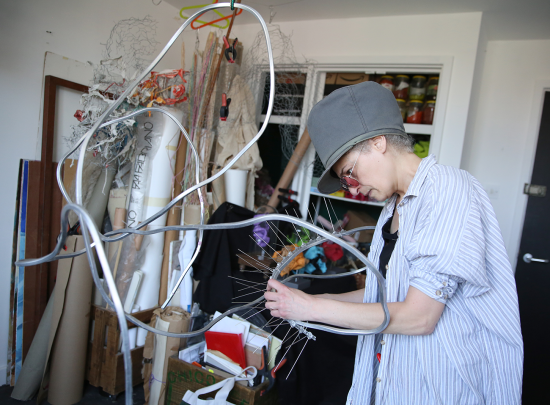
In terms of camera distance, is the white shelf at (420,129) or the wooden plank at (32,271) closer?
the wooden plank at (32,271)

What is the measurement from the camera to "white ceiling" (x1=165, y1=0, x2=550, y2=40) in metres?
2.21

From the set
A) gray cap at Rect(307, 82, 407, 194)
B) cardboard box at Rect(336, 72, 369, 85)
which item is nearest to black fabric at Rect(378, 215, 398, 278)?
gray cap at Rect(307, 82, 407, 194)

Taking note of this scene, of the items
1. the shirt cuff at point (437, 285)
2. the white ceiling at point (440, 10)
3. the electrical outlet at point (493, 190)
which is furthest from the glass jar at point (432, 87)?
the shirt cuff at point (437, 285)

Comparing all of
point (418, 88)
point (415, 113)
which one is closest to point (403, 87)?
point (418, 88)

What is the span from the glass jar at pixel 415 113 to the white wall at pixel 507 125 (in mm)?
355

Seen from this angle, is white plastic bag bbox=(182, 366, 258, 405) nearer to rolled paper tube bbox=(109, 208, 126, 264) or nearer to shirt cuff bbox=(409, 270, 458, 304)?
rolled paper tube bbox=(109, 208, 126, 264)

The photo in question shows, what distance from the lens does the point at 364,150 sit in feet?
3.20

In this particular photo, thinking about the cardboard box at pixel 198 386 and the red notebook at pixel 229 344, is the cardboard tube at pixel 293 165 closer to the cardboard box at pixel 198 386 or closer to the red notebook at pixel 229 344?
the red notebook at pixel 229 344

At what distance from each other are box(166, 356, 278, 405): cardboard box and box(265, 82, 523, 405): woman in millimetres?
785

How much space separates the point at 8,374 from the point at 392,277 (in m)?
2.33

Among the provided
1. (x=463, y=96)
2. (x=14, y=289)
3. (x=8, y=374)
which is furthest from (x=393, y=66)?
(x=8, y=374)

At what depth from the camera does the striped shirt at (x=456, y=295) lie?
31.4 inches

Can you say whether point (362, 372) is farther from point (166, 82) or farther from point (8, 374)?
point (8, 374)

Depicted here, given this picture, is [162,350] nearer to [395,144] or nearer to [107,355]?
[107,355]
